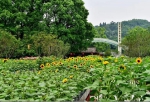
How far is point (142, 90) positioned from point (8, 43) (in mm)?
17453

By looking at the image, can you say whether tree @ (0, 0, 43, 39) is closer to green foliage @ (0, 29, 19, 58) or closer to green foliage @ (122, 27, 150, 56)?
green foliage @ (0, 29, 19, 58)

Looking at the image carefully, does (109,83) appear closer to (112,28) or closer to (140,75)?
(140,75)

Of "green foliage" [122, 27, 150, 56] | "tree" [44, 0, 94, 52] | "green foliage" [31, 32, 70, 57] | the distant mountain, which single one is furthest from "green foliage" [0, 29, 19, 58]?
the distant mountain

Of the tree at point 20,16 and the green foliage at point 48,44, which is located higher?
the tree at point 20,16

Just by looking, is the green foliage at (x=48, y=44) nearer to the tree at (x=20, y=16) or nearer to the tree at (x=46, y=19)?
the tree at (x=46, y=19)

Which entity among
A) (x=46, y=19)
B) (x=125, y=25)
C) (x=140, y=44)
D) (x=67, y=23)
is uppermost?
(x=125, y=25)

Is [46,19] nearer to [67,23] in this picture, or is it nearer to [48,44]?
[67,23]

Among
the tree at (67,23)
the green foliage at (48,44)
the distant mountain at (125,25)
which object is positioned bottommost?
the green foliage at (48,44)

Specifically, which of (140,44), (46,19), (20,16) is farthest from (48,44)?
(140,44)

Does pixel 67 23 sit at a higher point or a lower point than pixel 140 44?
higher

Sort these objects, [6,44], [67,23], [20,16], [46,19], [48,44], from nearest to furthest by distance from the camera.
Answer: [6,44]
[48,44]
[20,16]
[46,19]
[67,23]

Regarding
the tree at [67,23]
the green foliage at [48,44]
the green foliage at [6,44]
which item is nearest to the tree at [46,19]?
the tree at [67,23]

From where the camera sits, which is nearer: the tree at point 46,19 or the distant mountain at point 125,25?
the tree at point 46,19

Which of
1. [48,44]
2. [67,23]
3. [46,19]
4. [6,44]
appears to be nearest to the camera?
[6,44]
